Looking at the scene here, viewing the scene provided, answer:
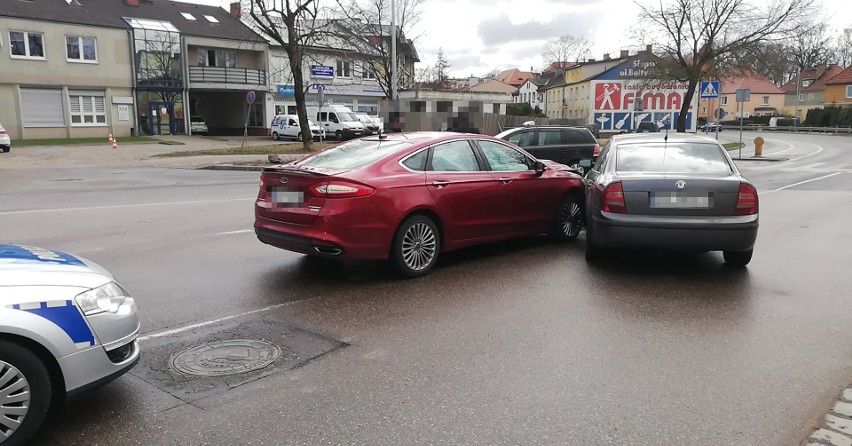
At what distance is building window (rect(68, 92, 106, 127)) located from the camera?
127 feet

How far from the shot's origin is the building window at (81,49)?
38062 millimetres

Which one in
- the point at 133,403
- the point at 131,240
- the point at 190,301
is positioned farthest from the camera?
the point at 131,240

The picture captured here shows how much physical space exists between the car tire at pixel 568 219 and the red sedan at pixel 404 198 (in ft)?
1.19

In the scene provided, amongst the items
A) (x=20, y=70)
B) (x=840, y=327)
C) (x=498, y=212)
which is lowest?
(x=840, y=327)

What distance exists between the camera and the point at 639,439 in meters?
3.40

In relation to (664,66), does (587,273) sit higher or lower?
lower

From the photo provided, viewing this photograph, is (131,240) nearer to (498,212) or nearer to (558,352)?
(498,212)

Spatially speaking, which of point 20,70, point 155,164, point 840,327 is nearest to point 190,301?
point 840,327

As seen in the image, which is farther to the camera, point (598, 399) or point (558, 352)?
point (558, 352)

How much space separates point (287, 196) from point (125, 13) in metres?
42.6

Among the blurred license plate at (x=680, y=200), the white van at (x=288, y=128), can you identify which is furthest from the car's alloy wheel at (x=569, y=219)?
the white van at (x=288, y=128)

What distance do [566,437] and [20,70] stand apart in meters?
42.0

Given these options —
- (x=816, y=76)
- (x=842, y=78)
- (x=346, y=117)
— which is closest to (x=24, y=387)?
(x=346, y=117)

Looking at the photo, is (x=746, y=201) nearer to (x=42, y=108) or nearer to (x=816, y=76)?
(x=42, y=108)
